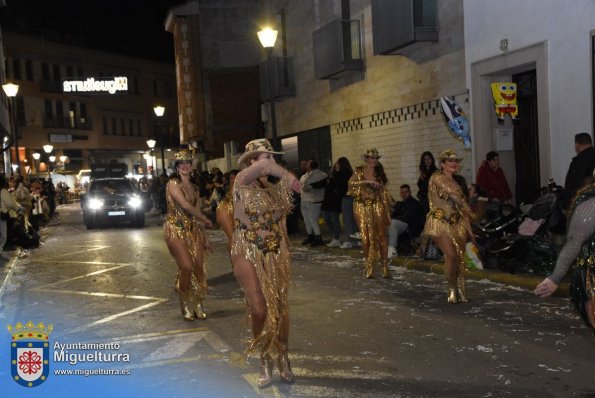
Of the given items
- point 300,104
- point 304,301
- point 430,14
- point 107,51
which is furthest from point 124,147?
point 304,301

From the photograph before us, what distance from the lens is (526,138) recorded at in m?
13.8

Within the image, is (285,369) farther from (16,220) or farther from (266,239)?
(16,220)

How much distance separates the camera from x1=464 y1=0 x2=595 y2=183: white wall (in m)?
11.2

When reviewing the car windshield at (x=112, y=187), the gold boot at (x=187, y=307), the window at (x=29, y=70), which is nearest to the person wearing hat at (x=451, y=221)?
the gold boot at (x=187, y=307)

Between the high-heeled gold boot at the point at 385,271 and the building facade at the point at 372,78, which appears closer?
the high-heeled gold boot at the point at 385,271

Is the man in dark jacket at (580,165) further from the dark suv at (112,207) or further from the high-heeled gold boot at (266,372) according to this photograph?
the dark suv at (112,207)

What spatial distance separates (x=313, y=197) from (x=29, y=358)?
34.3 feet

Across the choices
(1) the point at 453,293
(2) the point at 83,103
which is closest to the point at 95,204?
(1) the point at 453,293

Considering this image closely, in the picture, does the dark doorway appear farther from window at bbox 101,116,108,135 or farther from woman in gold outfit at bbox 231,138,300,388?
window at bbox 101,116,108,135

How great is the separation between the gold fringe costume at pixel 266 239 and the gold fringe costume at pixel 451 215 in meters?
3.58

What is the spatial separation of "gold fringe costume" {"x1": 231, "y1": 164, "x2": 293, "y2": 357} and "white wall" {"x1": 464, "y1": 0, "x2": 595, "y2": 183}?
7551 mm

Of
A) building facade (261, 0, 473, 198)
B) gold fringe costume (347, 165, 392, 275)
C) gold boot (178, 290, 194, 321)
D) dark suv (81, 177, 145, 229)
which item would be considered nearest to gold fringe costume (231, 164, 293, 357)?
gold boot (178, 290, 194, 321)

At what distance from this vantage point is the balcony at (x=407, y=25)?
48.6 feet

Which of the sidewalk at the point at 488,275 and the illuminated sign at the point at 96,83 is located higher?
the illuminated sign at the point at 96,83
